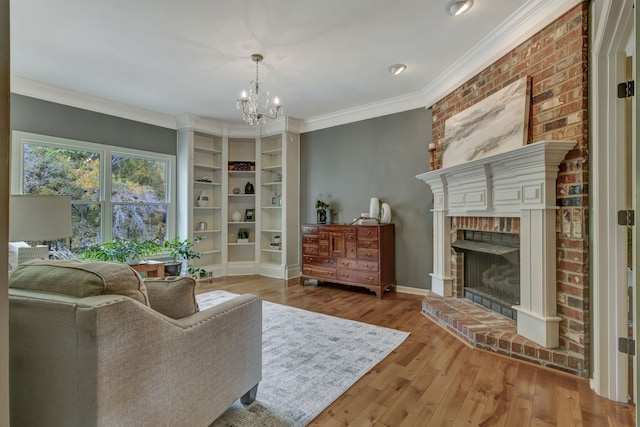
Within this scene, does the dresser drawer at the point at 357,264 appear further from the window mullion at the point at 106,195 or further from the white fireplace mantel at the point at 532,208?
the window mullion at the point at 106,195

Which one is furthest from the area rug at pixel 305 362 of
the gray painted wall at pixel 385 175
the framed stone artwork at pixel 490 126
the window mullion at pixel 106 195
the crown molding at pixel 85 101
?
the crown molding at pixel 85 101

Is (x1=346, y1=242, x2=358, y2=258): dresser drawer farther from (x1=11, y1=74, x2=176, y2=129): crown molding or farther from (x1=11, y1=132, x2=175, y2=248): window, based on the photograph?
(x1=11, y1=74, x2=176, y2=129): crown molding

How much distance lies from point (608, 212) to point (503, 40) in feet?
5.59

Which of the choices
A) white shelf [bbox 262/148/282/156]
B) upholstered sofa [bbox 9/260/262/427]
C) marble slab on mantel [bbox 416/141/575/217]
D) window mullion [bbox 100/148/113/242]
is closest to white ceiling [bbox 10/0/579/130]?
window mullion [bbox 100/148/113/242]

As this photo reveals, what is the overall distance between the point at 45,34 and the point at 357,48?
2.75 meters

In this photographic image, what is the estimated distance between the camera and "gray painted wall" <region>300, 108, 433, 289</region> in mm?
4039

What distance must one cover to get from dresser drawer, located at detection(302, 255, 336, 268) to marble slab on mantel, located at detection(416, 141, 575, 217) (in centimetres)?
170

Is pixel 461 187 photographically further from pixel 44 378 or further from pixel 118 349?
pixel 44 378

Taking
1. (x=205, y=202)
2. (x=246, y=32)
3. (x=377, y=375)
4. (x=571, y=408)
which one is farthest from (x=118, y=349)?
(x=205, y=202)

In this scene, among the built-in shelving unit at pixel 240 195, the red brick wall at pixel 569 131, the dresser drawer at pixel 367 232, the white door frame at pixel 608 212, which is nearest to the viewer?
the white door frame at pixel 608 212

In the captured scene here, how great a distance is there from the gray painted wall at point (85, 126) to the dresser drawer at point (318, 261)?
282 centimetres

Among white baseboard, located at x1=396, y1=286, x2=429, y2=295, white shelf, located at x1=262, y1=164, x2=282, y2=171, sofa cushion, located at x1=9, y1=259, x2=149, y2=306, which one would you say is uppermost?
white shelf, located at x1=262, y1=164, x2=282, y2=171

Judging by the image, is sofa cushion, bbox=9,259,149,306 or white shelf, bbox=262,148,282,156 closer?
sofa cushion, bbox=9,259,149,306

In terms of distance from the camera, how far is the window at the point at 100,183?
3605mm
